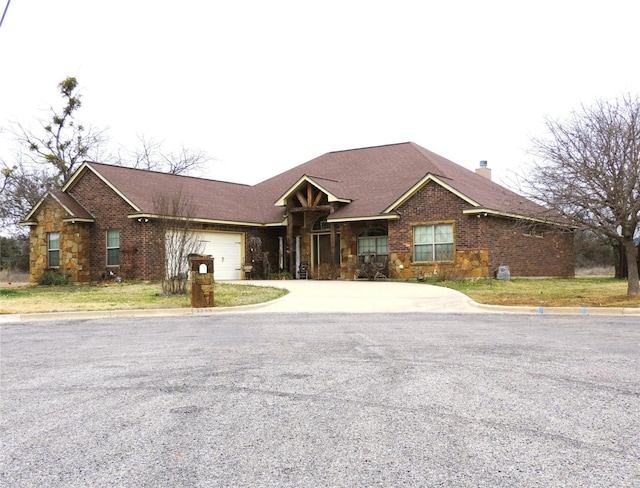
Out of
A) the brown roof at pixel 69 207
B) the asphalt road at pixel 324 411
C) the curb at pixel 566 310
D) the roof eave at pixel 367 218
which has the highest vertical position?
the brown roof at pixel 69 207

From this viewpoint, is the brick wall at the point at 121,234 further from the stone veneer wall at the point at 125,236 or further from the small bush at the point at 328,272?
the small bush at the point at 328,272

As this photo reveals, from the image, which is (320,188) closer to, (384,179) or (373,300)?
(384,179)

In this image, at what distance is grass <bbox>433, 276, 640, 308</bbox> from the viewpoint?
52.4 ft

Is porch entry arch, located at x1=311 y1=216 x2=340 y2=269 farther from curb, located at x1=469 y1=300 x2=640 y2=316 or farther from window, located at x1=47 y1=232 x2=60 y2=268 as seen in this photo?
curb, located at x1=469 y1=300 x2=640 y2=316

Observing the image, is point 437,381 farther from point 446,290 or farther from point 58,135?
point 58,135

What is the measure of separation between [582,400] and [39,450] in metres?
4.69

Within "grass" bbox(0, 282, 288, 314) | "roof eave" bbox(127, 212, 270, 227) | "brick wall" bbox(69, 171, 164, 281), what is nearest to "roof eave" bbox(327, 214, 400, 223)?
"roof eave" bbox(127, 212, 270, 227)

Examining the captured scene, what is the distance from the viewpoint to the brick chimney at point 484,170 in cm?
3446

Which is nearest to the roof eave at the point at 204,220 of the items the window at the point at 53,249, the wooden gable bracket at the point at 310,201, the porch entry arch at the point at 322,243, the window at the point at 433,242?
the wooden gable bracket at the point at 310,201

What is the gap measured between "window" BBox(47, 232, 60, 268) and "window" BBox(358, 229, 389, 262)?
12.9 metres

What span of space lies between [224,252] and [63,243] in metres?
6.75

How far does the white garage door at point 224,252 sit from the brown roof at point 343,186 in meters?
0.93

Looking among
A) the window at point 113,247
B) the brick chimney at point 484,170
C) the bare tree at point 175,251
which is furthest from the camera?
the brick chimney at point 484,170

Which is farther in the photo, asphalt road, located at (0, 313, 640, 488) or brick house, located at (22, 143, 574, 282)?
brick house, located at (22, 143, 574, 282)
